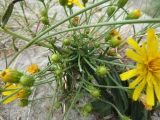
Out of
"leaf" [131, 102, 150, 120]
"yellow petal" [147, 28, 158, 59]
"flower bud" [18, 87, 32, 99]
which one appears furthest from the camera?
"leaf" [131, 102, 150, 120]

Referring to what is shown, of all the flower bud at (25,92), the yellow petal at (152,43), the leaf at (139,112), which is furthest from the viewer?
the leaf at (139,112)

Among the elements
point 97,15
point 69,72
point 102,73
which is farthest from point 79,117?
point 97,15

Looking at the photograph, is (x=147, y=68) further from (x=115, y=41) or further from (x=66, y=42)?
(x=66, y=42)

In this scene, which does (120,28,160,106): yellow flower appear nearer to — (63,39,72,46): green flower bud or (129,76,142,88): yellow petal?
(129,76,142,88): yellow petal

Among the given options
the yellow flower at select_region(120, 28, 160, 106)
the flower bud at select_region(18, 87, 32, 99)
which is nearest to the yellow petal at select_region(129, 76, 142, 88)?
the yellow flower at select_region(120, 28, 160, 106)

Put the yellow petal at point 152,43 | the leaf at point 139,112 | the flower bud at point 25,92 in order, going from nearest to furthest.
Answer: the yellow petal at point 152,43 → the flower bud at point 25,92 → the leaf at point 139,112

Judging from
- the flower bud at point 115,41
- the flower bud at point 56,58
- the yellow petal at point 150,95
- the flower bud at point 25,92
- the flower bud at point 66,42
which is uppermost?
the flower bud at point 66,42

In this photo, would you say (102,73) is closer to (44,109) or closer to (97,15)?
(44,109)

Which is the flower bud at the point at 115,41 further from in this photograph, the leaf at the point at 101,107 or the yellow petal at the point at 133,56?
the leaf at the point at 101,107

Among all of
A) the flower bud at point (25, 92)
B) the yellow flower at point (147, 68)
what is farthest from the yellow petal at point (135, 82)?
the flower bud at point (25, 92)

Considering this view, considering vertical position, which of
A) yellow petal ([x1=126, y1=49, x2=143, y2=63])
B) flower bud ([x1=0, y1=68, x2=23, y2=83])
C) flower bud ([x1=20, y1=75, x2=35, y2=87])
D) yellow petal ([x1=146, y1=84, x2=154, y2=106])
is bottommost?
yellow petal ([x1=146, y1=84, x2=154, y2=106])
